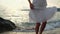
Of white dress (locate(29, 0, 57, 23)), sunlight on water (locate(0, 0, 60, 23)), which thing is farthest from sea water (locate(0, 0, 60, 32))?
white dress (locate(29, 0, 57, 23))

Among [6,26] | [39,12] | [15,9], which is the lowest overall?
[6,26]

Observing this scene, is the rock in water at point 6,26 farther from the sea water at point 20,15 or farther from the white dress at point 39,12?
the white dress at point 39,12

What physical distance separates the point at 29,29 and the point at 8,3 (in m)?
1.22

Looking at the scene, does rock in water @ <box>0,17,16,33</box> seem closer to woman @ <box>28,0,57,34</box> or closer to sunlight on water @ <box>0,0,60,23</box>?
sunlight on water @ <box>0,0,60,23</box>

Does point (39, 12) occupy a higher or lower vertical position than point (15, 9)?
higher

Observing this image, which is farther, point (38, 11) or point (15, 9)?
point (15, 9)

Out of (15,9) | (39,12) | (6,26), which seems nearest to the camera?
(39,12)

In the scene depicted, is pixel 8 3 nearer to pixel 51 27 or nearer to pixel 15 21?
pixel 15 21

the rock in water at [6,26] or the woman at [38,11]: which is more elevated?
the woman at [38,11]

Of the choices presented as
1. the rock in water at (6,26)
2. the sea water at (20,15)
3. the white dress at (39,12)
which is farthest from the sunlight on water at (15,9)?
the white dress at (39,12)

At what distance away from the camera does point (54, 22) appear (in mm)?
2609

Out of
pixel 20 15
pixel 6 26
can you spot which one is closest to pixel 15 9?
pixel 20 15

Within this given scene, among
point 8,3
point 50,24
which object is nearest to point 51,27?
point 50,24

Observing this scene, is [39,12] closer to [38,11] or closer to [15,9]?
[38,11]
